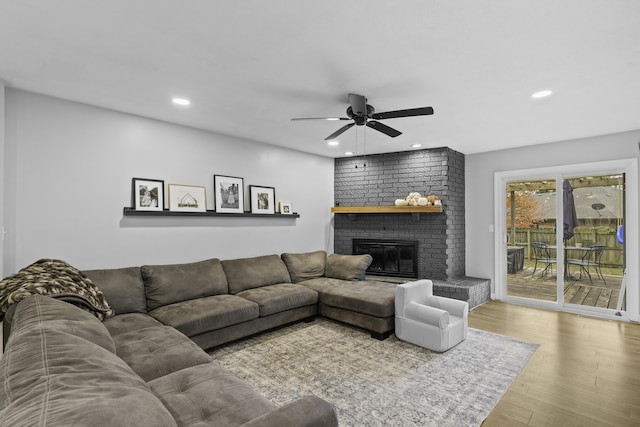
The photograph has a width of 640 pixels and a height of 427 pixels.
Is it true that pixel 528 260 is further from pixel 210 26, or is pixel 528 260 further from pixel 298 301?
pixel 210 26

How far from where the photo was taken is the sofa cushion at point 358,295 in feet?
11.6

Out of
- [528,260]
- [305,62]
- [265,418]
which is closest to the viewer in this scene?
[265,418]

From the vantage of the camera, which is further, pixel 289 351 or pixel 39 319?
pixel 289 351

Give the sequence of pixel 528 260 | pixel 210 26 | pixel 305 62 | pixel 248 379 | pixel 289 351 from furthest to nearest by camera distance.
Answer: pixel 528 260 < pixel 289 351 < pixel 248 379 < pixel 305 62 < pixel 210 26

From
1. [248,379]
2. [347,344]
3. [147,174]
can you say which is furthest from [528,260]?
[147,174]

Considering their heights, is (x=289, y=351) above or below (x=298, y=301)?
below

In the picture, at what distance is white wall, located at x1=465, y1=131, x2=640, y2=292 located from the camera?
4.51 metres

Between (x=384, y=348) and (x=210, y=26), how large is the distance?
314 centimetres

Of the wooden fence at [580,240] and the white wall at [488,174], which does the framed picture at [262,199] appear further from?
the wooden fence at [580,240]

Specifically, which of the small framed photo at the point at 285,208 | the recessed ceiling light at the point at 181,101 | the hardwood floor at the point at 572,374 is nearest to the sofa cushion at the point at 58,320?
Result: the recessed ceiling light at the point at 181,101

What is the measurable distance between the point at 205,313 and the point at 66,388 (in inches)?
86.6

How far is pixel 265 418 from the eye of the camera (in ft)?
3.71

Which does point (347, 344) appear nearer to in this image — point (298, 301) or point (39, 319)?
point (298, 301)

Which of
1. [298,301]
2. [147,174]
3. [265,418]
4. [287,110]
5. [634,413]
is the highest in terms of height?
[287,110]
